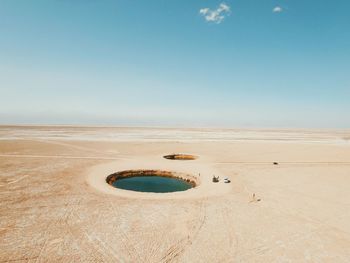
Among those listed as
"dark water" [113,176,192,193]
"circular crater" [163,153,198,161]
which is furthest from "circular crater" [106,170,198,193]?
"circular crater" [163,153,198,161]

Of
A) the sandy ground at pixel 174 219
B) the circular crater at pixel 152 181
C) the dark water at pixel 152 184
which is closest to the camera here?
the sandy ground at pixel 174 219

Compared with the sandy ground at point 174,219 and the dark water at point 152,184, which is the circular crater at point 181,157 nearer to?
the dark water at point 152,184

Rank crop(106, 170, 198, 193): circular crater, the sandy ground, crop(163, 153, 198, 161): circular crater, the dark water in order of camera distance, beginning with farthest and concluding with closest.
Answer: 1. crop(163, 153, 198, 161): circular crater
2. crop(106, 170, 198, 193): circular crater
3. the dark water
4. the sandy ground

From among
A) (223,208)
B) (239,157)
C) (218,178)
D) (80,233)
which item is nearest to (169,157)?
(239,157)

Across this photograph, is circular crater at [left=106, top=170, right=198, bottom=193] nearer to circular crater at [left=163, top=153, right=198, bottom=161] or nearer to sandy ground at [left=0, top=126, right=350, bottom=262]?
sandy ground at [left=0, top=126, right=350, bottom=262]

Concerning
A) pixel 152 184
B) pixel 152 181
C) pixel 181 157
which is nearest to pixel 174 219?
pixel 152 184

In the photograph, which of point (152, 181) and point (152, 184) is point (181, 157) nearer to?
point (152, 181)

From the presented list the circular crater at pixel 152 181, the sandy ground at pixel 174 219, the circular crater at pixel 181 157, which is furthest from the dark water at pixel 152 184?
the circular crater at pixel 181 157
